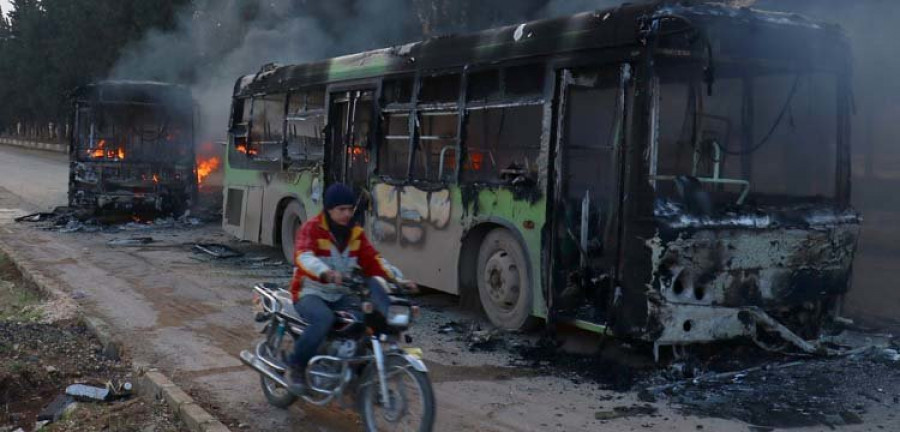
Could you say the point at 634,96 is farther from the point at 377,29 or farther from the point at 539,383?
the point at 377,29

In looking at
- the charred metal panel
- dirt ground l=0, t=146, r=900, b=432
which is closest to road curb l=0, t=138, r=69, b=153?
dirt ground l=0, t=146, r=900, b=432

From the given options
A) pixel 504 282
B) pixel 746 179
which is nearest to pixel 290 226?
pixel 504 282

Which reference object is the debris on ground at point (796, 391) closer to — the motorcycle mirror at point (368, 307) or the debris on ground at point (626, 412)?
the debris on ground at point (626, 412)

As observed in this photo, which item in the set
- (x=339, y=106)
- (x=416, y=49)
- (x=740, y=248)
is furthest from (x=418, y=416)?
(x=339, y=106)

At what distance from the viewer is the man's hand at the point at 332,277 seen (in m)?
4.85

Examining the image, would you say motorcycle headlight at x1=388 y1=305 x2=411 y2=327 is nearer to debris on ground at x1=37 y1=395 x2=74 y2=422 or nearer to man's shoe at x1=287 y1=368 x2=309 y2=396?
man's shoe at x1=287 y1=368 x2=309 y2=396

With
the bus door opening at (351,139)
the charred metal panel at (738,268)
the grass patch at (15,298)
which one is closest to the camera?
the charred metal panel at (738,268)

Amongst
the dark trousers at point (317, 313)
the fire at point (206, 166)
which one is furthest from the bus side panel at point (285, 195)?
the fire at point (206, 166)

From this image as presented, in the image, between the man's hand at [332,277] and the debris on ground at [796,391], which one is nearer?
the man's hand at [332,277]

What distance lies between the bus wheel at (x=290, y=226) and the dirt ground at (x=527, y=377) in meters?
2.12

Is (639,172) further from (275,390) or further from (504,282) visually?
(275,390)

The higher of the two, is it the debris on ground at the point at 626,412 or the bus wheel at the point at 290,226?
the bus wheel at the point at 290,226

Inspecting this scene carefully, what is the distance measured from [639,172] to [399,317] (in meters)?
2.39

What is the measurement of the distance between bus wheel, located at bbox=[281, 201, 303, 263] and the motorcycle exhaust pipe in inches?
242
